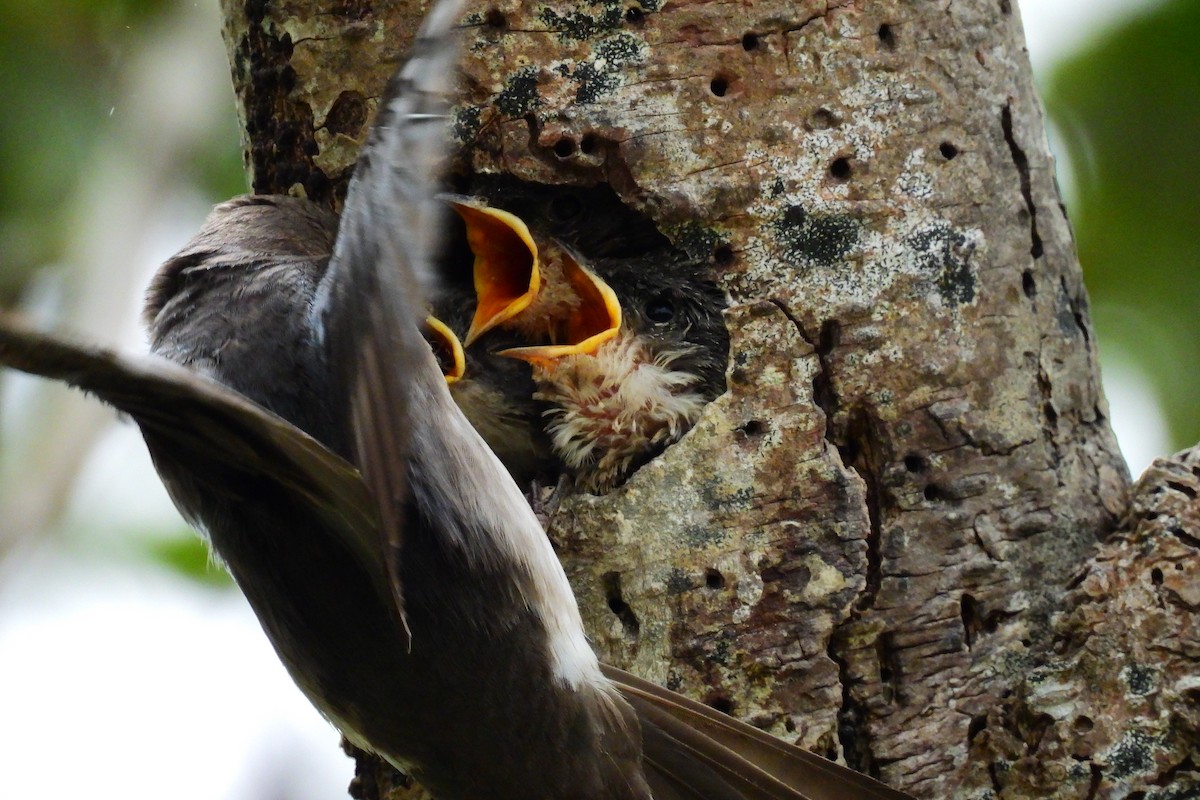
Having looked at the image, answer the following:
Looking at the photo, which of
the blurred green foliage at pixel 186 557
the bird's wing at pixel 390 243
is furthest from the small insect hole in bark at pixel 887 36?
the blurred green foliage at pixel 186 557

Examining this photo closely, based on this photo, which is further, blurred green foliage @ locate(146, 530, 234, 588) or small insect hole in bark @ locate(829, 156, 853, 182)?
blurred green foliage @ locate(146, 530, 234, 588)

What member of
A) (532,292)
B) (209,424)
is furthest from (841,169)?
(209,424)

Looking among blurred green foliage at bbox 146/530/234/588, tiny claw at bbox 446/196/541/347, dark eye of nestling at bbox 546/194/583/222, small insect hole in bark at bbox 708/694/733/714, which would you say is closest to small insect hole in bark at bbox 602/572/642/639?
small insect hole in bark at bbox 708/694/733/714

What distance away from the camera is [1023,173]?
257cm

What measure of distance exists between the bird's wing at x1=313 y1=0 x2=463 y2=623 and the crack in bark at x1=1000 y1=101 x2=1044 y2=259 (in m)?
1.19

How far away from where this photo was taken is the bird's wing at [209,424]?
1639 mm

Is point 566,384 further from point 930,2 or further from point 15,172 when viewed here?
point 15,172

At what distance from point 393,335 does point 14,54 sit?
106 inches

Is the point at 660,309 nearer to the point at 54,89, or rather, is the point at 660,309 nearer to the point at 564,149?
the point at 564,149

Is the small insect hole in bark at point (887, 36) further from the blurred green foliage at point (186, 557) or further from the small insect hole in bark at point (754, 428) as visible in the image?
the blurred green foliage at point (186, 557)

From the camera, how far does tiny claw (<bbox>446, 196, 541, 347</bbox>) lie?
2588mm

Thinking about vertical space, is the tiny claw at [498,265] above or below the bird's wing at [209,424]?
above

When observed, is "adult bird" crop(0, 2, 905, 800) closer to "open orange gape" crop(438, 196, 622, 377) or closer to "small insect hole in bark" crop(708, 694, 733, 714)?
"small insect hole in bark" crop(708, 694, 733, 714)

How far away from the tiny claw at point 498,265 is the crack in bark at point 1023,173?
3.07ft
